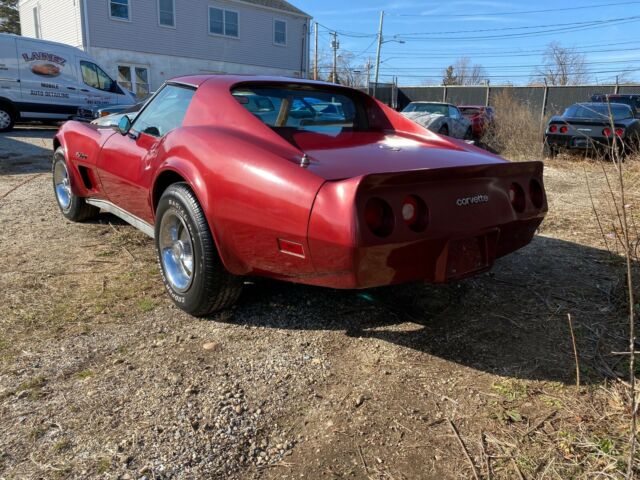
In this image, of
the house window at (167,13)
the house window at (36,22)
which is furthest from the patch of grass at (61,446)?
the house window at (36,22)

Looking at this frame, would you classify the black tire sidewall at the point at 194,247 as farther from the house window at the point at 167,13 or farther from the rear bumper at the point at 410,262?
the house window at the point at 167,13

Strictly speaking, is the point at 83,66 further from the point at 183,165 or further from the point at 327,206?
the point at 327,206

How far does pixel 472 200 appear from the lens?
2.53 meters

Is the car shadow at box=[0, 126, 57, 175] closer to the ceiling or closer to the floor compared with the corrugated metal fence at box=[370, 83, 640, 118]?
closer to the floor

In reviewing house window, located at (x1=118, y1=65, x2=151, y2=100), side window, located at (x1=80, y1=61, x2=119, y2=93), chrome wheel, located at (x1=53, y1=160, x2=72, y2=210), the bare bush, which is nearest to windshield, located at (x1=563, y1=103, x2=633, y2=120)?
the bare bush

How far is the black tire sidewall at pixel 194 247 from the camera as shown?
9.18 feet

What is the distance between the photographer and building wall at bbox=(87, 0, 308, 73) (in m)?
20.6

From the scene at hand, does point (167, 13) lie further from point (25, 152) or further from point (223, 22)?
point (25, 152)

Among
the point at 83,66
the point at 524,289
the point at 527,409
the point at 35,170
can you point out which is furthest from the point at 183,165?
the point at 83,66

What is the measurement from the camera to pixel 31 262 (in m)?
3.90

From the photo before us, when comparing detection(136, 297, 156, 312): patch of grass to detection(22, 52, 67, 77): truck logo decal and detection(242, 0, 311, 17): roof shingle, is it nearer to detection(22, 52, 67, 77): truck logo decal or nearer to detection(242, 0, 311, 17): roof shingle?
detection(22, 52, 67, 77): truck logo decal

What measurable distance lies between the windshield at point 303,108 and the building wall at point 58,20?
65.6 feet

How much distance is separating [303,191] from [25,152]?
980cm

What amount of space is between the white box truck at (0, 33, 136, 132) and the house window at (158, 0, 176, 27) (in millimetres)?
8191
